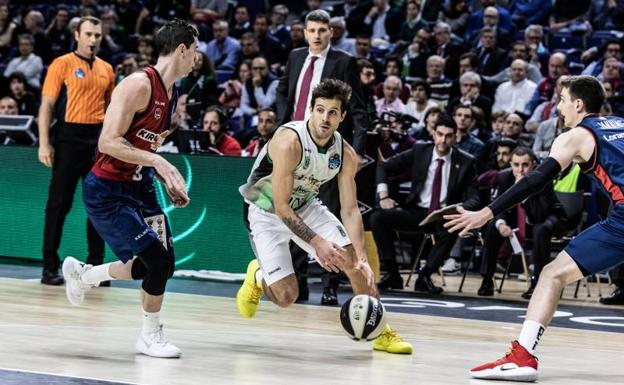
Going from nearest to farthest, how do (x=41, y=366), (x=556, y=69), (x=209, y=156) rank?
1. (x=41, y=366)
2. (x=209, y=156)
3. (x=556, y=69)

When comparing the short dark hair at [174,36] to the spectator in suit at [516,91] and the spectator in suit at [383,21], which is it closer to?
the spectator in suit at [516,91]

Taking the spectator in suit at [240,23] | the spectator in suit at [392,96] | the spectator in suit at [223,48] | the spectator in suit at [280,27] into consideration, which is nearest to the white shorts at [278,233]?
the spectator in suit at [392,96]

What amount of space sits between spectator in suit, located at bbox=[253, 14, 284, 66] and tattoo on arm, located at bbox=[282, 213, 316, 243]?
9.49 m

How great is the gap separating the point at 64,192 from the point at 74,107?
0.71m

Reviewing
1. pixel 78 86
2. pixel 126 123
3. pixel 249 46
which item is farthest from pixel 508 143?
pixel 126 123

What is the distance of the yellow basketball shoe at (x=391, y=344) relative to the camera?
6.30m

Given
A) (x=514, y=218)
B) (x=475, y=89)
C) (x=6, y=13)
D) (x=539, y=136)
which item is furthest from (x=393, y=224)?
(x=6, y=13)

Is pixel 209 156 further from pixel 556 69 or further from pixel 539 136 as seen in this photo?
pixel 556 69

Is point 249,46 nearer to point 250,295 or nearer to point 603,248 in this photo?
point 250,295

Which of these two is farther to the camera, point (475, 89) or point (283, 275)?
point (475, 89)

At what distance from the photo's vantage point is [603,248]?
5652 mm

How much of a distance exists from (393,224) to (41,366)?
537 centimetres

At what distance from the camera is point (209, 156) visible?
33.5ft

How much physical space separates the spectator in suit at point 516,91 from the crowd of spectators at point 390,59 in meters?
0.01
